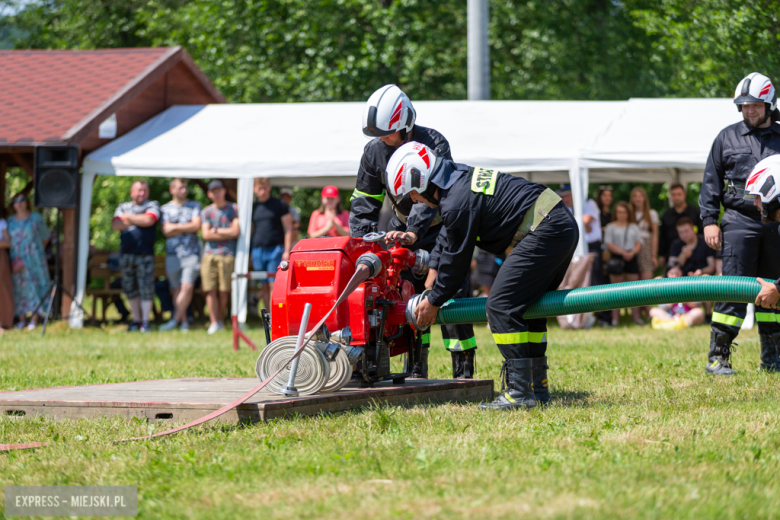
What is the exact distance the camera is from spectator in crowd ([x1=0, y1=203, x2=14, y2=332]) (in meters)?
13.3

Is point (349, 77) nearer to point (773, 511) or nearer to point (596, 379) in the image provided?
point (596, 379)

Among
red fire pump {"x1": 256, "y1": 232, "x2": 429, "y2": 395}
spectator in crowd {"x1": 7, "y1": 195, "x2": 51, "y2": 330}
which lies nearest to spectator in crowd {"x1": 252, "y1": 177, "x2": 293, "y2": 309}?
spectator in crowd {"x1": 7, "y1": 195, "x2": 51, "y2": 330}

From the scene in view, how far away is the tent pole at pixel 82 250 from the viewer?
1324 centimetres

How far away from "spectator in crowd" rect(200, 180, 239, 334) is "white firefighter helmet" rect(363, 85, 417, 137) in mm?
7492

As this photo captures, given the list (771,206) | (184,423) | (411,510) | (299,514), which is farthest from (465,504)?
(771,206)

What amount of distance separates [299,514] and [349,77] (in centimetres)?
2152

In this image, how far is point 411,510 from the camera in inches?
123

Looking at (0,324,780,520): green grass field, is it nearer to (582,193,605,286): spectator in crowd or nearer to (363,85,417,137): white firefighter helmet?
(363,85,417,137): white firefighter helmet

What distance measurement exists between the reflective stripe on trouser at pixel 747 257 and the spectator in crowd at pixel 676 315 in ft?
15.7

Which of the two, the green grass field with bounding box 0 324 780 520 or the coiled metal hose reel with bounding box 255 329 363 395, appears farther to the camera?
the coiled metal hose reel with bounding box 255 329 363 395

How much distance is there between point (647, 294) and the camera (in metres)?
5.25

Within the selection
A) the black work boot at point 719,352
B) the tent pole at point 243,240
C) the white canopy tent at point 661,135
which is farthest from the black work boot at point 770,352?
the tent pole at point 243,240

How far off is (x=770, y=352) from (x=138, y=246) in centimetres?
900

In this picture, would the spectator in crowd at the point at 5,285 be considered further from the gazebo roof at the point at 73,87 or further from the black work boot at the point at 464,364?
the black work boot at the point at 464,364
